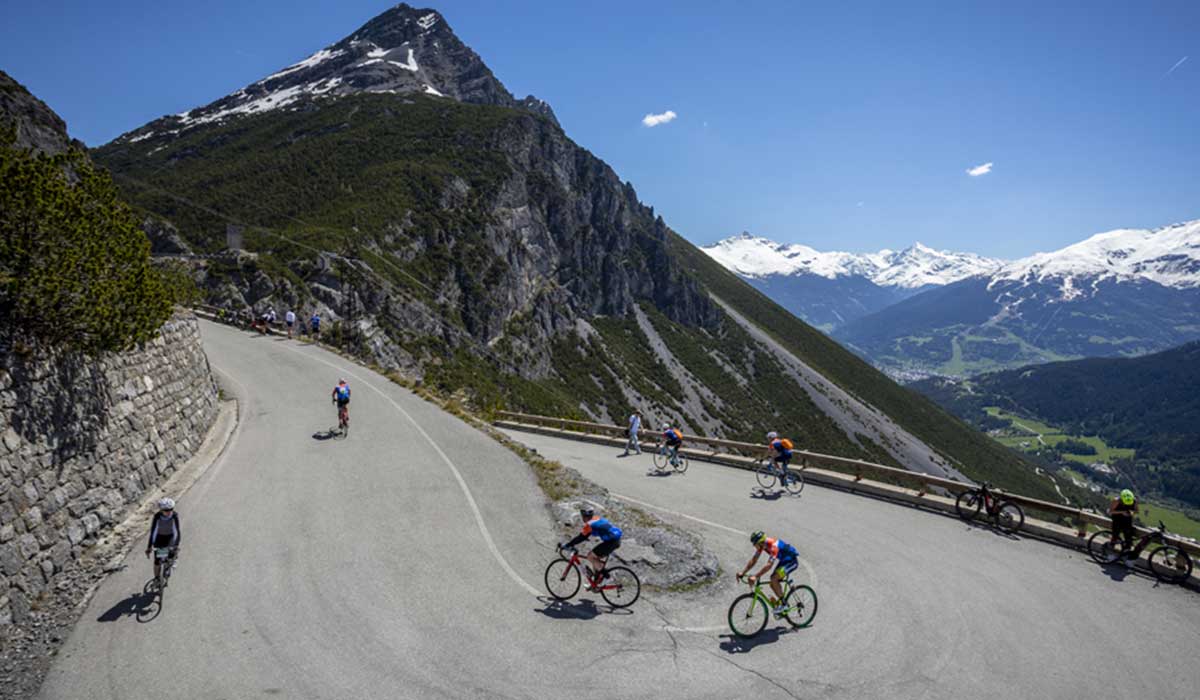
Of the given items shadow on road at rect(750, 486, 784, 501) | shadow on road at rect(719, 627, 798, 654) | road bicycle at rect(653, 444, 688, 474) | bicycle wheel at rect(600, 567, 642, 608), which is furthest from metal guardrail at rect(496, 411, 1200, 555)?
bicycle wheel at rect(600, 567, 642, 608)

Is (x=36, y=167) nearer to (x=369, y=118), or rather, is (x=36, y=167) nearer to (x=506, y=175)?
(x=506, y=175)

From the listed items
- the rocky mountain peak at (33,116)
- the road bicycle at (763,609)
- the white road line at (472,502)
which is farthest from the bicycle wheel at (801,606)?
the rocky mountain peak at (33,116)

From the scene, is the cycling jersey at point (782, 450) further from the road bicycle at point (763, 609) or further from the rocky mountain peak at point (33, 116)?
the rocky mountain peak at point (33, 116)

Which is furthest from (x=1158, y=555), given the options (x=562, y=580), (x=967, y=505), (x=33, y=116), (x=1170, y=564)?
(x=33, y=116)

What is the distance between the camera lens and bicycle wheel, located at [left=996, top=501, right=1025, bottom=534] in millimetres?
15250

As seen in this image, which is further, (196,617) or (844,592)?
(844,592)

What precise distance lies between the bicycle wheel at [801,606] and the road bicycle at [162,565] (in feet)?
35.1

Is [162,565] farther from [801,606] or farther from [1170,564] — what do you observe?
[1170,564]

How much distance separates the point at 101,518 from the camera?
38.4 feet

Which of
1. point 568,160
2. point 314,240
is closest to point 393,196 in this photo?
point 314,240

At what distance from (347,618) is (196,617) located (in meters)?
2.44

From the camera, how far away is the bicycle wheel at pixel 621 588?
10617mm

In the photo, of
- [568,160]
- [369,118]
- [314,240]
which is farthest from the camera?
[568,160]

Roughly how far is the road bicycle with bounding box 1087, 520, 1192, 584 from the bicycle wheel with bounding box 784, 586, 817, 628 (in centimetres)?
779
